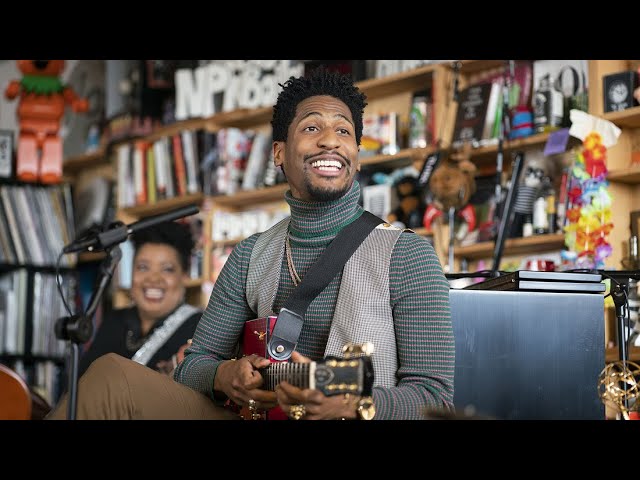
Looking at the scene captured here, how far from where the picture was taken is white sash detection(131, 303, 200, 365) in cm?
410

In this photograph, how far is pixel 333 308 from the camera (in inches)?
86.7

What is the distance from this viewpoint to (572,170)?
3.87 m

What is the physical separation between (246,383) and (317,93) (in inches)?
28.1

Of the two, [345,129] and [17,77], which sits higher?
[17,77]

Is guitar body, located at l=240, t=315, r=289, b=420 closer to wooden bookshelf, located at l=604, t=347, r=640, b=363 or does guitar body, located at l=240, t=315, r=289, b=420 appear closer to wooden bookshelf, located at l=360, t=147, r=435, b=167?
wooden bookshelf, located at l=604, t=347, r=640, b=363

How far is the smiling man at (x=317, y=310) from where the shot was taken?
2.00 m

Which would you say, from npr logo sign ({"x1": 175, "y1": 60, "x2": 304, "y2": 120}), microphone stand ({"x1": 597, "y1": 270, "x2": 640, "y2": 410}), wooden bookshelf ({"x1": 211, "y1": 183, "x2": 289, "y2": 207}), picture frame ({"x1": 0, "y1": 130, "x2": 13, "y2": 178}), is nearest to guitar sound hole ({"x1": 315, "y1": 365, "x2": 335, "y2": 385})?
microphone stand ({"x1": 597, "y1": 270, "x2": 640, "y2": 410})

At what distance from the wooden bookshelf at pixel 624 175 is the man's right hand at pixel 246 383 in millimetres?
2151

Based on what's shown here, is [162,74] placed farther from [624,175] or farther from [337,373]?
[337,373]

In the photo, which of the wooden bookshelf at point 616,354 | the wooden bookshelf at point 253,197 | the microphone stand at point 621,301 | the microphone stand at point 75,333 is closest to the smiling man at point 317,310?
the microphone stand at point 75,333
